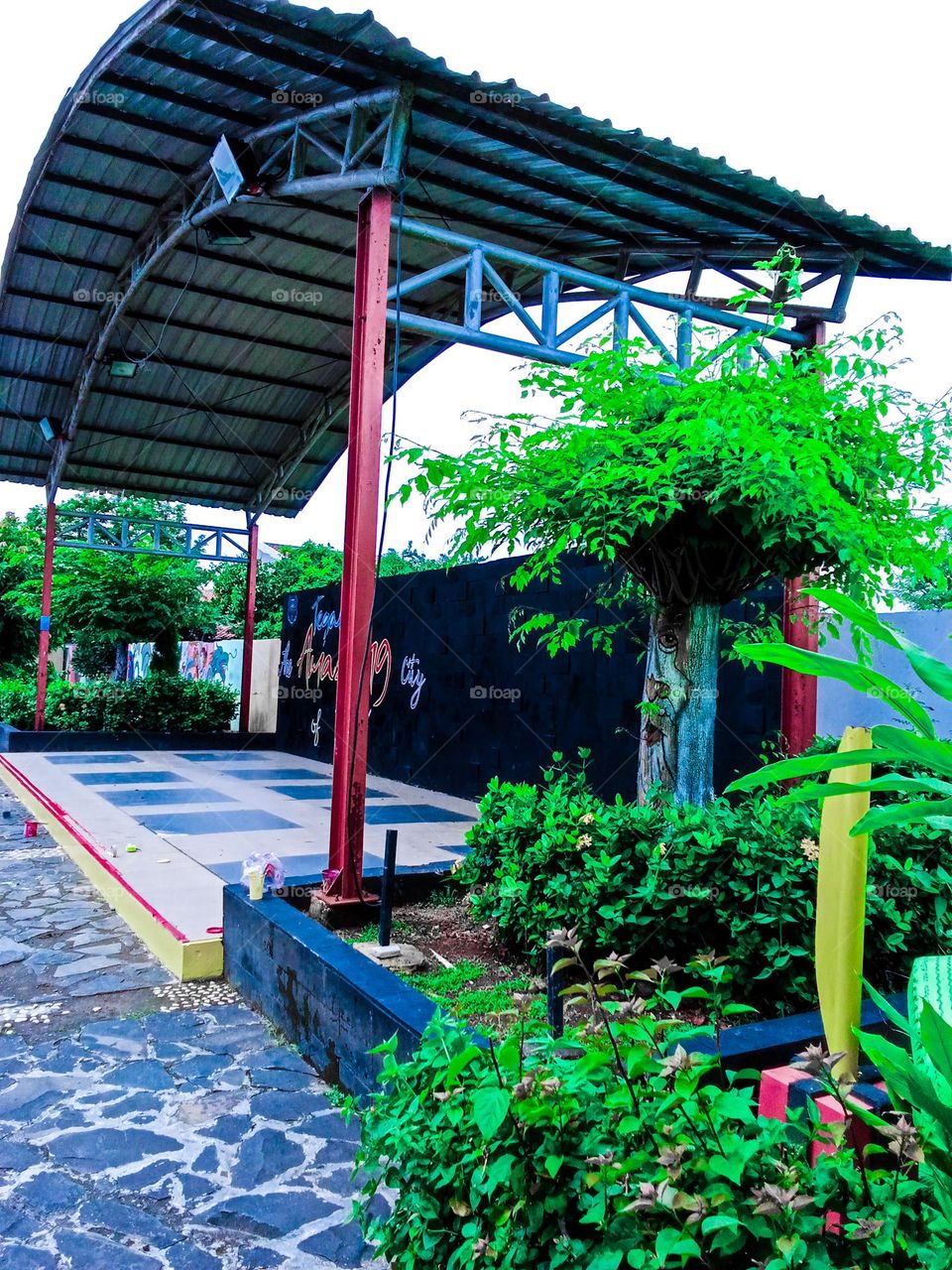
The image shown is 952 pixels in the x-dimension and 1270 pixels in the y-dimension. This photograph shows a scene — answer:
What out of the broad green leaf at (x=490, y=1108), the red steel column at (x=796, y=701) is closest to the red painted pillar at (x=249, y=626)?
the red steel column at (x=796, y=701)

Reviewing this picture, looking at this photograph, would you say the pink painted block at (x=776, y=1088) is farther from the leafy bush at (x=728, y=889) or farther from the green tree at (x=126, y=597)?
the green tree at (x=126, y=597)

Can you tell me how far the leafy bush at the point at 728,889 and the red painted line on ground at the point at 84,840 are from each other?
2285mm

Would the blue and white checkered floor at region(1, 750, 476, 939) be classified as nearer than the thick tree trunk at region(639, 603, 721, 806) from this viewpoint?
No

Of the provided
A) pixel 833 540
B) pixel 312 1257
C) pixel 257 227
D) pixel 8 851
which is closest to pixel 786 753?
pixel 833 540

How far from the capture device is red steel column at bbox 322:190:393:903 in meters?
5.08

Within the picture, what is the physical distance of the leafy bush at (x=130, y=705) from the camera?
16.3 metres

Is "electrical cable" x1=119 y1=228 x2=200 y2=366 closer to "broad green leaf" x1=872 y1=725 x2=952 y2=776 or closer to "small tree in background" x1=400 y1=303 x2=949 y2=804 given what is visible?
"small tree in background" x1=400 y1=303 x2=949 y2=804

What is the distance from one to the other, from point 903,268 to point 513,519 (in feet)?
16.9

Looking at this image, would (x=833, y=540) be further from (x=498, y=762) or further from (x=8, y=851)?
(x=8, y=851)

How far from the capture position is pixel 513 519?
4.05m

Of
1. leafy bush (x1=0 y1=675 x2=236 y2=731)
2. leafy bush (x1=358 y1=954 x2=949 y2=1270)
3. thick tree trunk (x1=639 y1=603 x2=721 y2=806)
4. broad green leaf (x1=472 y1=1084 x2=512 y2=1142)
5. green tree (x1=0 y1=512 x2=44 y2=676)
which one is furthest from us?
green tree (x1=0 y1=512 x2=44 y2=676)

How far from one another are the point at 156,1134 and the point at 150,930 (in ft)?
7.63

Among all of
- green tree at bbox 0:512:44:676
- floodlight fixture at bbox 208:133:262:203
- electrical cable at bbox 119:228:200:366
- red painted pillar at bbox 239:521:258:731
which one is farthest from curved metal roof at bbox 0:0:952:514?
green tree at bbox 0:512:44:676

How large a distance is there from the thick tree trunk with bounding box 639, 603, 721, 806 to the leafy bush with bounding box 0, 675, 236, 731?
14.0 m
